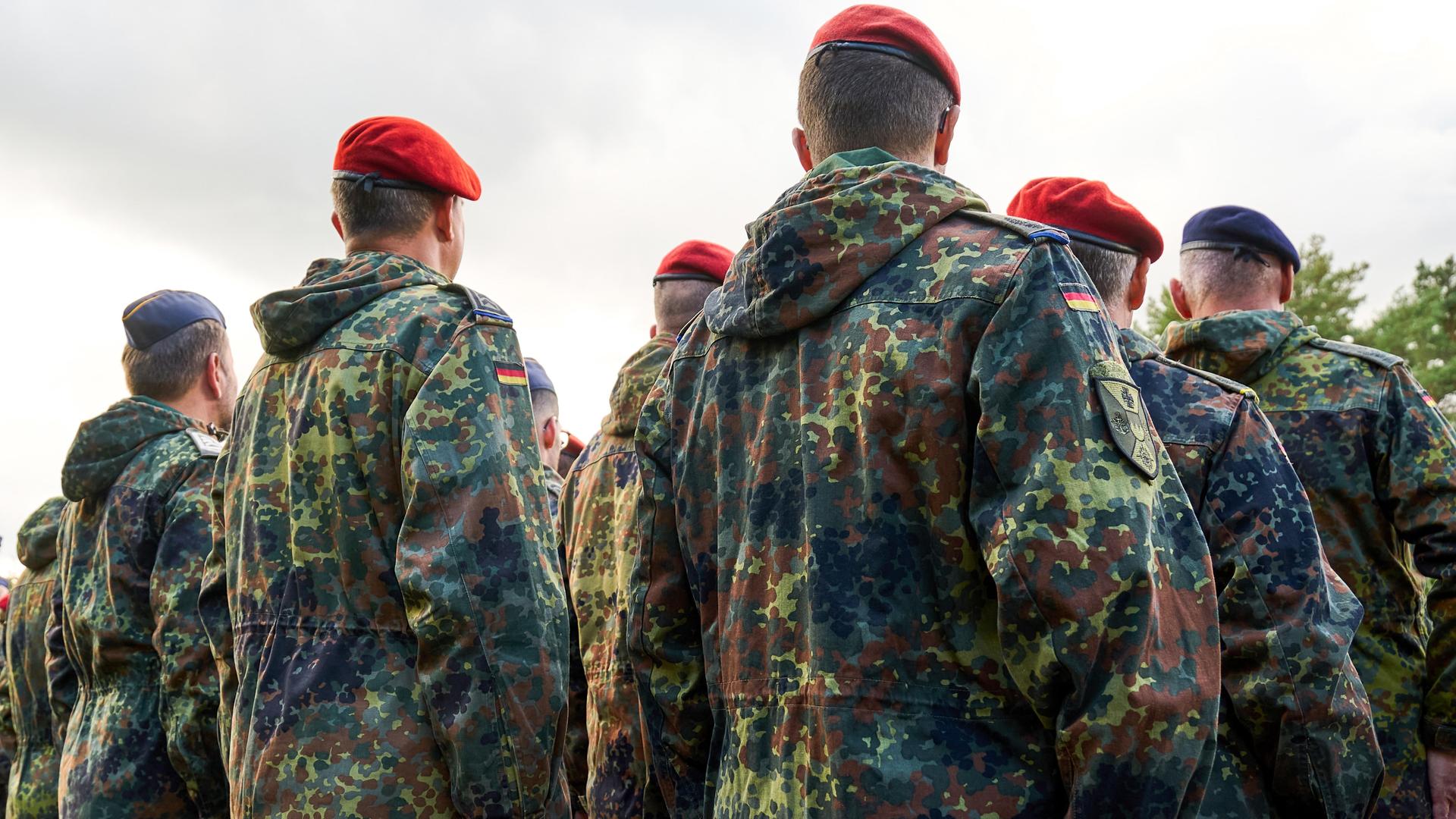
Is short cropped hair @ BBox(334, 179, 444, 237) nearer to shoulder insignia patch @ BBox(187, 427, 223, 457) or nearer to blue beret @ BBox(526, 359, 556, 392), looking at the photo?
shoulder insignia patch @ BBox(187, 427, 223, 457)

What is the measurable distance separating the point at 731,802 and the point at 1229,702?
1.40m

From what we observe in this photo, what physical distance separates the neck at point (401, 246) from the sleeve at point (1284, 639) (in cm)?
232

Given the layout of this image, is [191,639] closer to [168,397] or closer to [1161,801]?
[168,397]

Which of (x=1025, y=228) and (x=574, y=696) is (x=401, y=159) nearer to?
(x=1025, y=228)

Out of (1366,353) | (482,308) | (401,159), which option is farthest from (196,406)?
(1366,353)

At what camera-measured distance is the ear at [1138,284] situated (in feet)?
13.5

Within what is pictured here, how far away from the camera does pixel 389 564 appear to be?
326cm

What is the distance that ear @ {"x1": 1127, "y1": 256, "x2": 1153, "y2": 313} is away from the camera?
4129mm

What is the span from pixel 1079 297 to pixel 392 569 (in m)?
1.89

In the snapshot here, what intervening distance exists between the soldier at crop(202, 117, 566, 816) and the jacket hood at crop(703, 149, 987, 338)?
3.02 ft

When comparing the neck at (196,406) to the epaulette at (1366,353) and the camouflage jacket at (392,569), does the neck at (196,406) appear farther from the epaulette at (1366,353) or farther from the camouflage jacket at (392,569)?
the epaulette at (1366,353)

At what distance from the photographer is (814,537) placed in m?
2.47

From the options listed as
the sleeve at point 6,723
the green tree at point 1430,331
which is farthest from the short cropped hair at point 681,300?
the green tree at point 1430,331

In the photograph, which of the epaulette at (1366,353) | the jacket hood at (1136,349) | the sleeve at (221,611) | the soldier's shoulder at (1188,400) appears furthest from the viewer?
the epaulette at (1366,353)
